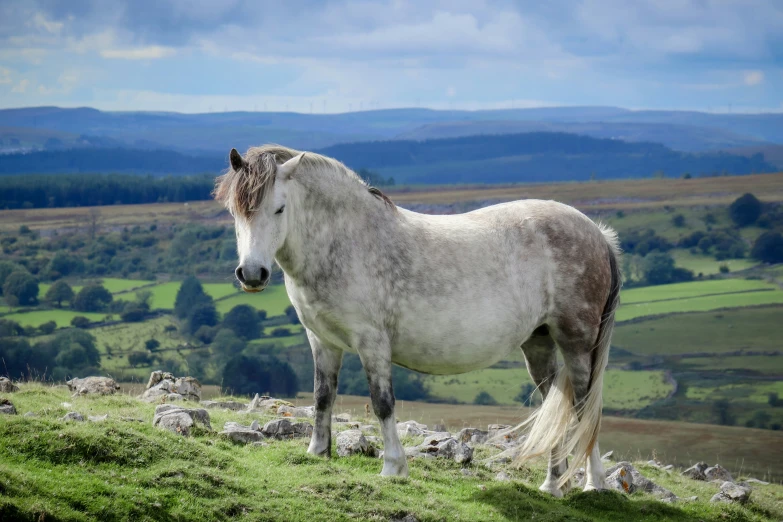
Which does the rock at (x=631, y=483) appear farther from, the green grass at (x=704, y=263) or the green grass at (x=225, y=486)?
the green grass at (x=704, y=263)

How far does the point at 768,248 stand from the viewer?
103625 millimetres

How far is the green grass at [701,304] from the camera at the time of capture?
8444cm

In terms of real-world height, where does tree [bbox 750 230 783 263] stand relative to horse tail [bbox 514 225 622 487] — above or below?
below

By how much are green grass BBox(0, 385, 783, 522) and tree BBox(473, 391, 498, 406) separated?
54.7m

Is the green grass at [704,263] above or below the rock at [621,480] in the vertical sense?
below

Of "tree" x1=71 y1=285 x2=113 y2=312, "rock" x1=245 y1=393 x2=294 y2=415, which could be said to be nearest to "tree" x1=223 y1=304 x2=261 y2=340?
"tree" x1=71 y1=285 x2=113 y2=312

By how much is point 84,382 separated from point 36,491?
7.22m

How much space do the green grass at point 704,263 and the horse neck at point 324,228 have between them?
9521 centimetres

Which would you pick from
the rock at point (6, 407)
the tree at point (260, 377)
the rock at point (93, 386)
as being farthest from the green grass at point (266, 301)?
the rock at point (6, 407)

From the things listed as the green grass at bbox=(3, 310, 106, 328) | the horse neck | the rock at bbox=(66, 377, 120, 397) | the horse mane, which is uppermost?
the horse mane

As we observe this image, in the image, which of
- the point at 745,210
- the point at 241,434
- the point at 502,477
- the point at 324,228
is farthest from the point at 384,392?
the point at 745,210

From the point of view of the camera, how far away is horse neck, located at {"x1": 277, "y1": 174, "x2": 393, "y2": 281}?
9.46 m

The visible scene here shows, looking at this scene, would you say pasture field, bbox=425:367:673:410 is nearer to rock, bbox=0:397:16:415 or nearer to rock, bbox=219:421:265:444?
rock, bbox=219:421:265:444

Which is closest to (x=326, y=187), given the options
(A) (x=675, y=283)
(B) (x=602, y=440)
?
(B) (x=602, y=440)
